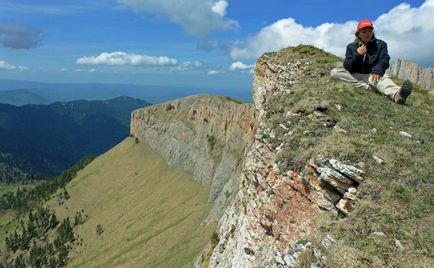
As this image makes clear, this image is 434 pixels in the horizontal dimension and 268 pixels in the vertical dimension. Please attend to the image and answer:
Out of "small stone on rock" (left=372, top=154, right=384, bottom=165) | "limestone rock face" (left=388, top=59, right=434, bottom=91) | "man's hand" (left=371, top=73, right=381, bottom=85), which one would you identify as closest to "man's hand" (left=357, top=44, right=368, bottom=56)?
"man's hand" (left=371, top=73, right=381, bottom=85)

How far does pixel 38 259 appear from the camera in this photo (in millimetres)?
166750

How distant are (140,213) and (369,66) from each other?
133m

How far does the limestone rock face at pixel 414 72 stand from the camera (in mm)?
32750

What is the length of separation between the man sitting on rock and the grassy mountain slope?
71291 millimetres

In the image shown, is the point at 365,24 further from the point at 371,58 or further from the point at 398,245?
the point at 398,245

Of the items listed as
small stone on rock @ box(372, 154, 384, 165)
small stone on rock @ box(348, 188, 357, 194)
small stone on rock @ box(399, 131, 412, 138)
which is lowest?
small stone on rock @ box(348, 188, 357, 194)

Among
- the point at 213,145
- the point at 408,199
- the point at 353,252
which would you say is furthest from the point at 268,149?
the point at 213,145

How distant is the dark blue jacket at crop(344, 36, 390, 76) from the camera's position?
1973 centimetres

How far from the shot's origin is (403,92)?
20.2 metres

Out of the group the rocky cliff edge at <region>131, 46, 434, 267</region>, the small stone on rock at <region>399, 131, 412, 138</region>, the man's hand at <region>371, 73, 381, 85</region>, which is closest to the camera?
the rocky cliff edge at <region>131, 46, 434, 267</region>

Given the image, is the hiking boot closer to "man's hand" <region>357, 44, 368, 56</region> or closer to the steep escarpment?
the steep escarpment

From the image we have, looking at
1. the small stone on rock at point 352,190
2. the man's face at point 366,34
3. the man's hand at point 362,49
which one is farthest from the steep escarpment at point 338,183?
the man's face at point 366,34

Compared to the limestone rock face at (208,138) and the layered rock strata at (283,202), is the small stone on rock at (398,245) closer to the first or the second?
the layered rock strata at (283,202)

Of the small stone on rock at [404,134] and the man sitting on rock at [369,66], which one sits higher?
the man sitting on rock at [369,66]
